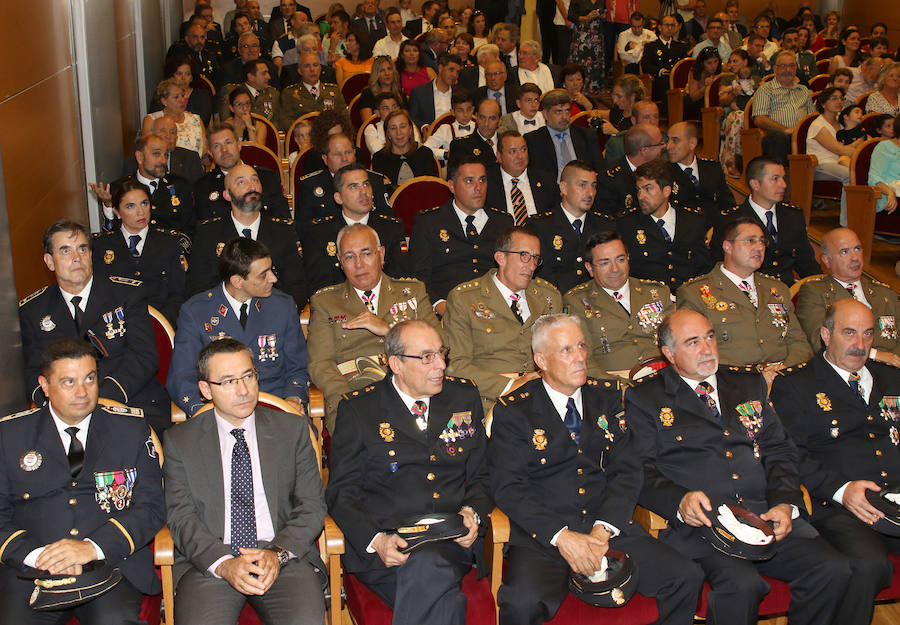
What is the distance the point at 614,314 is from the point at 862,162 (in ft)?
10.5

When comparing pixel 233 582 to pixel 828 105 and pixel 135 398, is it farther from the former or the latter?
pixel 828 105

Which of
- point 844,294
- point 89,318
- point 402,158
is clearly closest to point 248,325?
point 89,318

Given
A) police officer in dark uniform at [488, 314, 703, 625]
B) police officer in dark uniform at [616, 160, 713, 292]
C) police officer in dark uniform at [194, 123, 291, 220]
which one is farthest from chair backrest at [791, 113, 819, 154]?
police officer in dark uniform at [488, 314, 703, 625]

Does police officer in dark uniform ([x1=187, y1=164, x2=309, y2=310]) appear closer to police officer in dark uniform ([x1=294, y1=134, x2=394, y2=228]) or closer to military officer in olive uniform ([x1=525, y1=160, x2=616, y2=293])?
police officer in dark uniform ([x1=294, y1=134, x2=394, y2=228])

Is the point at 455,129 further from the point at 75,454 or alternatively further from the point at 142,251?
the point at 75,454

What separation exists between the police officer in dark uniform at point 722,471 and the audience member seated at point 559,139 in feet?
10.8

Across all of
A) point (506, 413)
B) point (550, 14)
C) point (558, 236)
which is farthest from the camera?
point (550, 14)

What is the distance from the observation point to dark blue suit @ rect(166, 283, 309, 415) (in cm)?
349

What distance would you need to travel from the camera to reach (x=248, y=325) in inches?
143

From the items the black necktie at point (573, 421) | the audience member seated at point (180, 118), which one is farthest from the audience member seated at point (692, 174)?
the audience member seated at point (180, 118)

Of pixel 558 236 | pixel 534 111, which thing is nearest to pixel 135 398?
pixel 558 236

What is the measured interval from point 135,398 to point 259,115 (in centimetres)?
421

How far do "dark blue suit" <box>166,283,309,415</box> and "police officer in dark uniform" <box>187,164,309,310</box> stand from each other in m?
0.80

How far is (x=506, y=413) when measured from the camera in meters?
3.02
